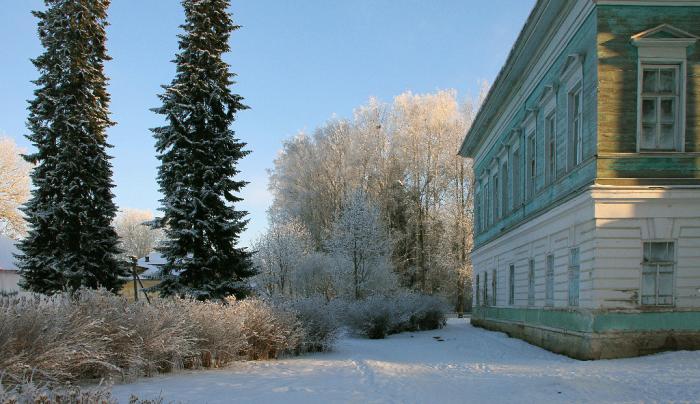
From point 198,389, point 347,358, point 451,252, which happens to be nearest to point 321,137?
point 451,252

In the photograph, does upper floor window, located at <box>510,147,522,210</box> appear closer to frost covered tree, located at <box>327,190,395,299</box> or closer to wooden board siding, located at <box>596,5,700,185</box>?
wooden board siding, located at <box>596,5,700,185</box>

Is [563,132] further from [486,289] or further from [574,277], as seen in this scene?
[486,289]

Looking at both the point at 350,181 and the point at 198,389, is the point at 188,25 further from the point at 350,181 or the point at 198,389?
the point at 350,181

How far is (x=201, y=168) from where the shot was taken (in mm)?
21531

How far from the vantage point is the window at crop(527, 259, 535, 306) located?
19142 millimetres

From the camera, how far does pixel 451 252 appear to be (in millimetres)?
41625

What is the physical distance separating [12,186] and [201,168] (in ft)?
78.1

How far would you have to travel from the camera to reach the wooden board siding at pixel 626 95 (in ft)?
44.6

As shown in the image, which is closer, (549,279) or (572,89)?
(572,89)

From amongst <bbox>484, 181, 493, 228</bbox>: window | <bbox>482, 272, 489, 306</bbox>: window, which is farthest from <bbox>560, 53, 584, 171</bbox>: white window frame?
<bbox>482, 272, 489, 306</bbox>: window

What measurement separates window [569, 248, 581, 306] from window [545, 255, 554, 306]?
1.94 m

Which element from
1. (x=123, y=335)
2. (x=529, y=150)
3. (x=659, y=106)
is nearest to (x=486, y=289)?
(x=529, y=150)

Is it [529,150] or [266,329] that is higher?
[529,150]

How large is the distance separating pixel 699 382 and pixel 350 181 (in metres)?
36.2
